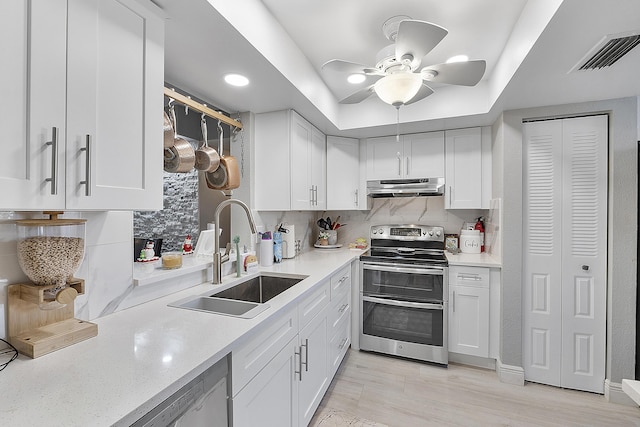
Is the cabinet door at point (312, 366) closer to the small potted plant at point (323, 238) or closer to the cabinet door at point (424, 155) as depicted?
the small potted plant at point (323, 238)

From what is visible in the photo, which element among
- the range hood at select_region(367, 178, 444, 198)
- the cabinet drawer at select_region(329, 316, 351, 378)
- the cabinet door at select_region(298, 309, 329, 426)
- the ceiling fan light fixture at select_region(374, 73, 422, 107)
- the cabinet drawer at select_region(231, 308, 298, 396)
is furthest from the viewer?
the range hood at select_region(367, 178, 444, 198)

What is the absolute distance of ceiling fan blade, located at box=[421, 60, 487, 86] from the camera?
4.85 feet

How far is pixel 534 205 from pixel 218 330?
7.90ft

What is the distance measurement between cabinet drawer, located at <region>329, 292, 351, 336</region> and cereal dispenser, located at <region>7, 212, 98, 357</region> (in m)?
1.51

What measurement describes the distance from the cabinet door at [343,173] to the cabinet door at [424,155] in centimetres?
53

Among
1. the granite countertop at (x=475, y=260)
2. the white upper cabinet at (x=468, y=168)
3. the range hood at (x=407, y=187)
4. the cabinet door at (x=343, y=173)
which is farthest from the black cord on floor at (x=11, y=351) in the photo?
the white upper cabinet at (x=468, y=168)

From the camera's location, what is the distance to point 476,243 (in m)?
2.92

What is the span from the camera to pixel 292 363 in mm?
1557

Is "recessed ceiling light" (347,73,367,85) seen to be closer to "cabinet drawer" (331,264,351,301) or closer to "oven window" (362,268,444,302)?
"cabinet drawer" (331,264,351,301)

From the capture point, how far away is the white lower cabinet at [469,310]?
252cm

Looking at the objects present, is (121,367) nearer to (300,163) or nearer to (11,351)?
(11,351)

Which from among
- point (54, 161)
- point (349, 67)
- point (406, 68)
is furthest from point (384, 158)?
point (54, 161)

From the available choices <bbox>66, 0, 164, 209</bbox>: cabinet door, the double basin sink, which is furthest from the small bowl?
<bbox>66, 0, 164, 209</bbox>: cabinet door

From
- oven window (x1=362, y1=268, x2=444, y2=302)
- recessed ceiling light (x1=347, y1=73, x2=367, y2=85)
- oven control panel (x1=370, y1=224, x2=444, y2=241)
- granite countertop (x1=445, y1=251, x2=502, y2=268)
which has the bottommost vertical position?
oven window (x1=362, y1=268, x2=444, y2=302)
